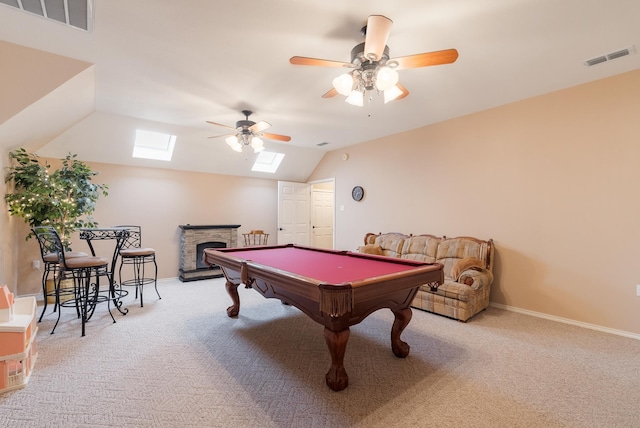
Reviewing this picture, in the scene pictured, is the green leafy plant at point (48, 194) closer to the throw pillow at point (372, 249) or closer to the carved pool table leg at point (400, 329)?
the throw pillow at point (372, 249)

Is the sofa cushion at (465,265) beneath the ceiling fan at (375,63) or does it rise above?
beneath

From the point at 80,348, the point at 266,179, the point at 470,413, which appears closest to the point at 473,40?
the point at 470,413

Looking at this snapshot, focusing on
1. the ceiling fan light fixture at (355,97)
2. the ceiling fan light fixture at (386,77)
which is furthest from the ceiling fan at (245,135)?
the ceiling fan light fixture at (386,77)

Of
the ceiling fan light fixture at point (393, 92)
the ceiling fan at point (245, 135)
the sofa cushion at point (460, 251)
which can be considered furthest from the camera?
the ceiling fan at point (245, 135)

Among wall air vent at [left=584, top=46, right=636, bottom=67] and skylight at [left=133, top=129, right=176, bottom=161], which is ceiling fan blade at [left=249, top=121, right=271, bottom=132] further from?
wall air vent at [left=584, top=46, right=636, bottom=67]

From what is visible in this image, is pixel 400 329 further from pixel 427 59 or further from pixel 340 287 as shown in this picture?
pixel 427 59

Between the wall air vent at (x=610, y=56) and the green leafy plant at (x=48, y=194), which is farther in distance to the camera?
the green leafy plant at (x=48, y=194)

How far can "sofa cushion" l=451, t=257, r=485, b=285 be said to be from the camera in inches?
143

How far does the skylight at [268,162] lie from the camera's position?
6652 millimetres

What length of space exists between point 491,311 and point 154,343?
13.4 feet

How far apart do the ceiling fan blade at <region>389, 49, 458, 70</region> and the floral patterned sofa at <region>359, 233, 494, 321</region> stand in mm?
2486

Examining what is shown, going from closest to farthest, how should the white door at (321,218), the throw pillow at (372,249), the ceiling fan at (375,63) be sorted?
the ceiling fan at (375,63)
the throw pillow at (372,249)
the white door at (321,218)

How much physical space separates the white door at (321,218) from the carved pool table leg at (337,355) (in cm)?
540

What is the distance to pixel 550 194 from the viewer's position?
3.54 meters
